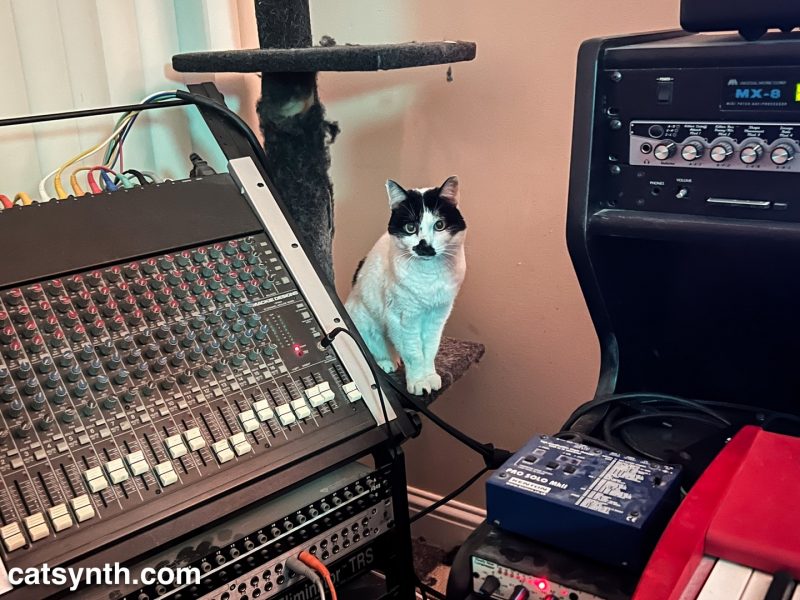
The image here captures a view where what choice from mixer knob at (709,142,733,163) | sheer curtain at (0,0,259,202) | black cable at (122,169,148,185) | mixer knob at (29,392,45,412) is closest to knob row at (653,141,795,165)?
mixer knob at (709,142,733,163)

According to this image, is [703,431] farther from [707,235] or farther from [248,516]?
[248,516]

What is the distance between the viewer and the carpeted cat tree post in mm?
1094

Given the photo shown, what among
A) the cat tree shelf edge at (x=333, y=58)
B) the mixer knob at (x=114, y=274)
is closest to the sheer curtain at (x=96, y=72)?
the cat tree shelf edge at (x=333, y=58)

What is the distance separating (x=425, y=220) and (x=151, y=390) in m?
0.50

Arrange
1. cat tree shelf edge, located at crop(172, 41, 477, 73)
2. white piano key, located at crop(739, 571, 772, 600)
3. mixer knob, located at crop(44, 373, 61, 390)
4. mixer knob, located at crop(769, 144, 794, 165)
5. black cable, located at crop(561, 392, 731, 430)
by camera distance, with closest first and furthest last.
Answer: white piano key, located at crop(739, 571, 772, 600), mixer knob, located at crop(769, 144, 794, 165), mixer knob, located at crop(44, 373, 61, 390), black cable, located at crop(561, 392, 731, 430), cat tree shelf edge, located at crop(172, 41, 477, 73)

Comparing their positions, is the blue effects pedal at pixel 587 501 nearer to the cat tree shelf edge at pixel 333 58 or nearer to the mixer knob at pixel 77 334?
the mixer knob at pixel 77 334

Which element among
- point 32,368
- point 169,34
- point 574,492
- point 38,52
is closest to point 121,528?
point 32,368

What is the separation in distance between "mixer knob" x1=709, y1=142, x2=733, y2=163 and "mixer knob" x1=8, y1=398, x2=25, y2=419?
0.67m

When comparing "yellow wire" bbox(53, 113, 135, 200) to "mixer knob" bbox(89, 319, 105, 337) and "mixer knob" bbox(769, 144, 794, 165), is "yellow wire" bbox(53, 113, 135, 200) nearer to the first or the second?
"mixer knob" bbox(89, 319, 105, 337)

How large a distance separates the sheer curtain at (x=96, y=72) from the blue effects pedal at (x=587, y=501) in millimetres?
858

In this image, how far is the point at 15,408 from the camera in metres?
0.71

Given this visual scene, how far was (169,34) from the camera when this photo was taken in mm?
1314

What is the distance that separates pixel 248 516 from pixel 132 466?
0.13 m

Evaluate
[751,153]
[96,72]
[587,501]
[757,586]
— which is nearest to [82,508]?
[587,501]
